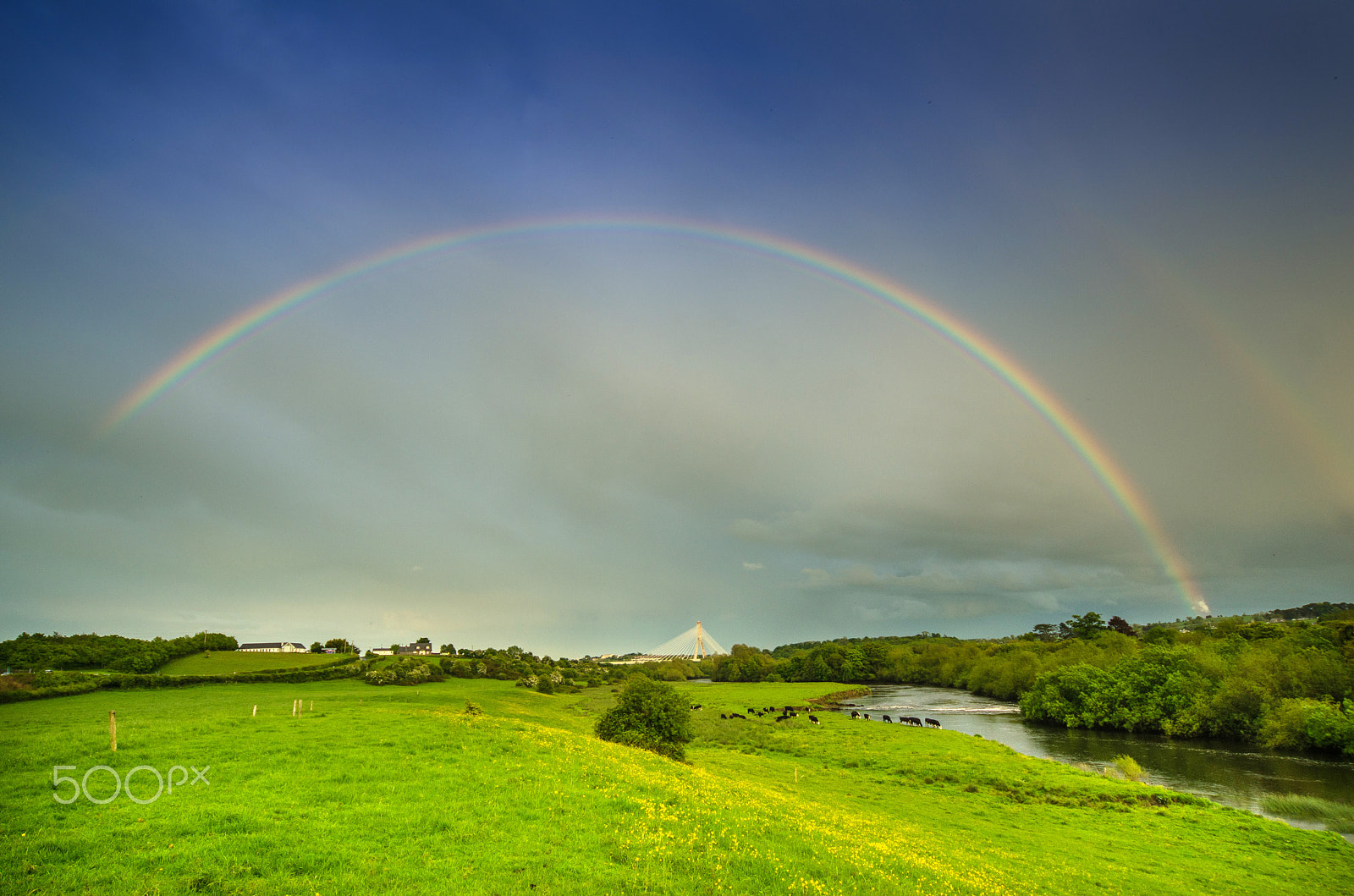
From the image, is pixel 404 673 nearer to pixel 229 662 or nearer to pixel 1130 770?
pixel 229 662

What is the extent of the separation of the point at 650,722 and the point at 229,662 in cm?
6308

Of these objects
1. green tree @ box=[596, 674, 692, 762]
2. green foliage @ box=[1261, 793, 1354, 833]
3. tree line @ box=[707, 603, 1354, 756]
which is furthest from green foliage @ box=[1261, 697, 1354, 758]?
green tree @ box=[596, 674, 692, 762]

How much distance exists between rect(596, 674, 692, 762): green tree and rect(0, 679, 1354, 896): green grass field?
19.6 ft

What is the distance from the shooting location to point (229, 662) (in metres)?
71.1

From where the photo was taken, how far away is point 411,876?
12344mm

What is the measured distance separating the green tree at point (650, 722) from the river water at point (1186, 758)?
43.6 m

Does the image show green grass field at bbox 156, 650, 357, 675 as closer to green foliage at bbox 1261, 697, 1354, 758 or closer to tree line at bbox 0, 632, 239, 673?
tree line at bbox 0, 632, 239, 673

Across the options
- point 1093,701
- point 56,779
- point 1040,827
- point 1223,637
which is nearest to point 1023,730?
point 1093,701

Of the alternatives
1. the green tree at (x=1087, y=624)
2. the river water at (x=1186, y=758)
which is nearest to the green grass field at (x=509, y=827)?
the river water at (x=1186, y=758)

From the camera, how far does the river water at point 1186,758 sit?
50.6m

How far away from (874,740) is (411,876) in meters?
62.9

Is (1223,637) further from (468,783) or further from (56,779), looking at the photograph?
(56,779)

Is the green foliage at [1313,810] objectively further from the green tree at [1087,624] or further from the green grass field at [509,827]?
the green tree at [1087,624]

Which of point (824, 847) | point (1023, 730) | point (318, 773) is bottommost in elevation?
point (1023, 730)
